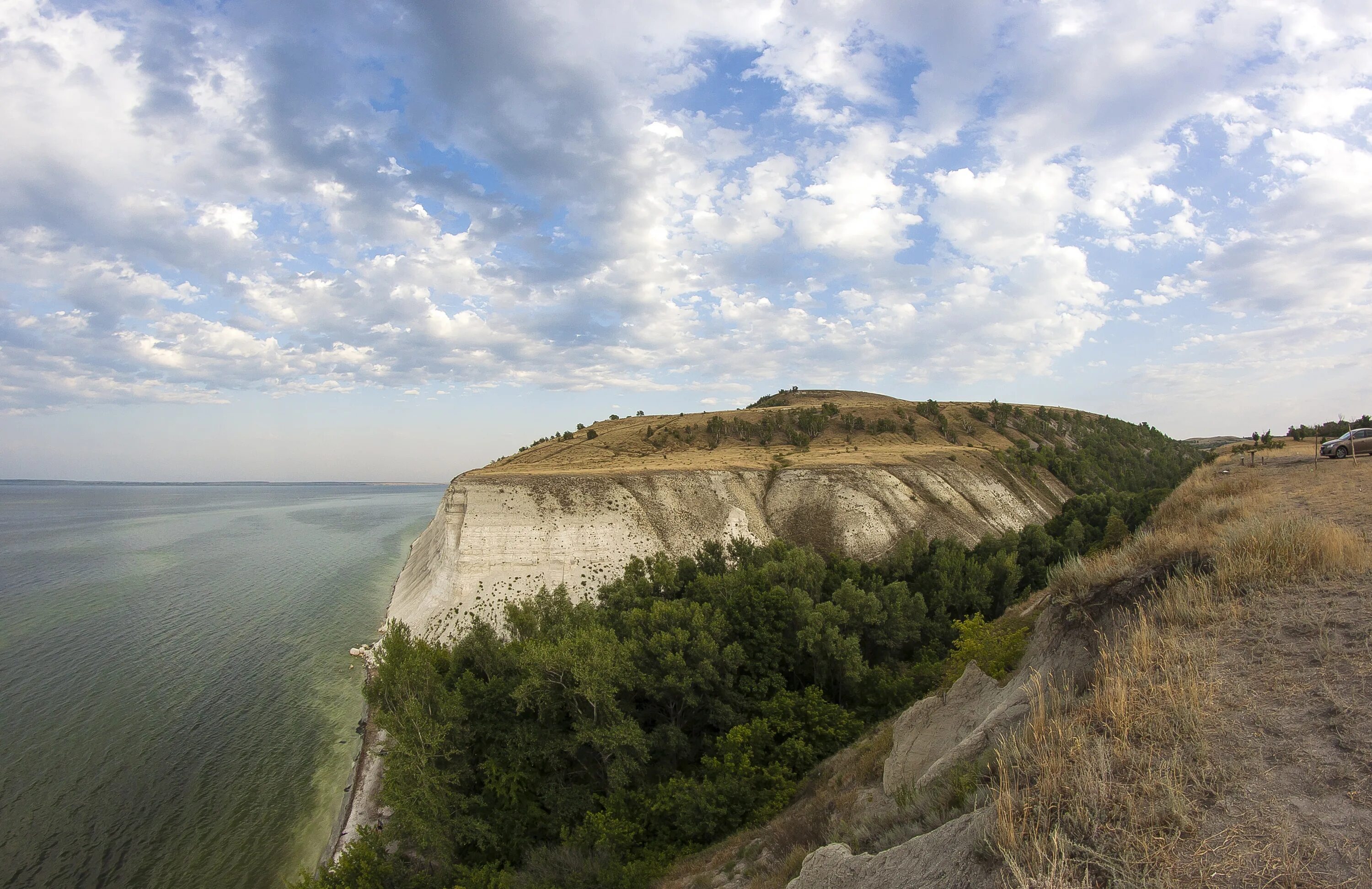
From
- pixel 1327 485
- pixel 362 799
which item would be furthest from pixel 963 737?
pixel 362 799

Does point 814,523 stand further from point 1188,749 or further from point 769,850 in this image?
point 1188,749

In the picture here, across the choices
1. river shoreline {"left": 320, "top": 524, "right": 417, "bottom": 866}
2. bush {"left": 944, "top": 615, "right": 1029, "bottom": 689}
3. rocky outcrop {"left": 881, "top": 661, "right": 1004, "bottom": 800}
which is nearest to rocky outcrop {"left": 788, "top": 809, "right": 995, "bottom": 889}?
rocky outcrop {"left": 881, "top": 661, "right": 1004, "bottom": 800}

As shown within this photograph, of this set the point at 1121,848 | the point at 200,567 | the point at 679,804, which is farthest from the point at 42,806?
the point at 200,567

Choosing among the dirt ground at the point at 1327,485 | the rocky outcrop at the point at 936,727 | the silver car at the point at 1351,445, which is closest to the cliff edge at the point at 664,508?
the dirt ground at the point at 1327,485

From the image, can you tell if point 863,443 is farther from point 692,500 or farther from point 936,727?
point 936,727

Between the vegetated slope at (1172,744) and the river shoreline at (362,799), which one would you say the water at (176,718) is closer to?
the river shoreline at (362,799)

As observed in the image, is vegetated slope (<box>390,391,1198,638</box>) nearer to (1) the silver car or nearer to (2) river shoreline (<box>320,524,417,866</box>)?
(2) river shoreline (<box>320,524,417,866</box>)
